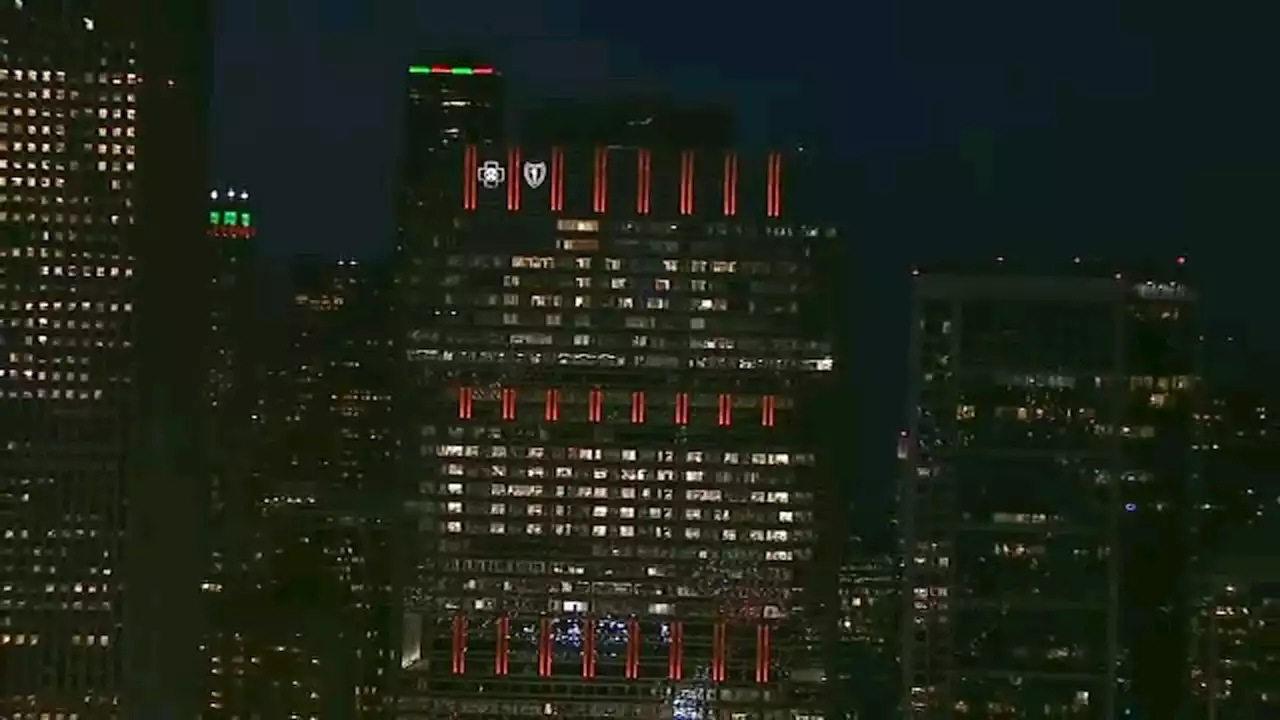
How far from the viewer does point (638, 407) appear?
33.5 ft

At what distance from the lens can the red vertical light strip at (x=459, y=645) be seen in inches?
386

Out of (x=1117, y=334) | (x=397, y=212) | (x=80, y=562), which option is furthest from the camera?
(x=80, y=562)

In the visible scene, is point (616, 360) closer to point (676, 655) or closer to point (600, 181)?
point (600, 181)

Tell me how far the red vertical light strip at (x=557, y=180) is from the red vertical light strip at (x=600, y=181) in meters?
0.15

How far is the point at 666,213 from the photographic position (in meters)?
10.1

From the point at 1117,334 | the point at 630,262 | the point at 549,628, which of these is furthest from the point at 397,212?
the point at 1117,334

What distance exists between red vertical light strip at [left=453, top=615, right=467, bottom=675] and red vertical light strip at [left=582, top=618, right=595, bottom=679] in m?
0.56

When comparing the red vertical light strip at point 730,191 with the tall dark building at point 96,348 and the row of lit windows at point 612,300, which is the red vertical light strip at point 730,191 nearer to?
the row of lit windows at point 612,300

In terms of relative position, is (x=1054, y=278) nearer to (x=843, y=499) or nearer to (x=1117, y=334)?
(x=1117, y=334)

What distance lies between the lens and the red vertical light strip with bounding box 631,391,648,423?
10.2 metres

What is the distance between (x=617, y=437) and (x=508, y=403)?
0.55 m

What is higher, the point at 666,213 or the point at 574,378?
the point at 666,213

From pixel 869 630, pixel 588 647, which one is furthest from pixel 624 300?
pixel 869 630

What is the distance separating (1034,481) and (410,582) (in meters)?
3.16
